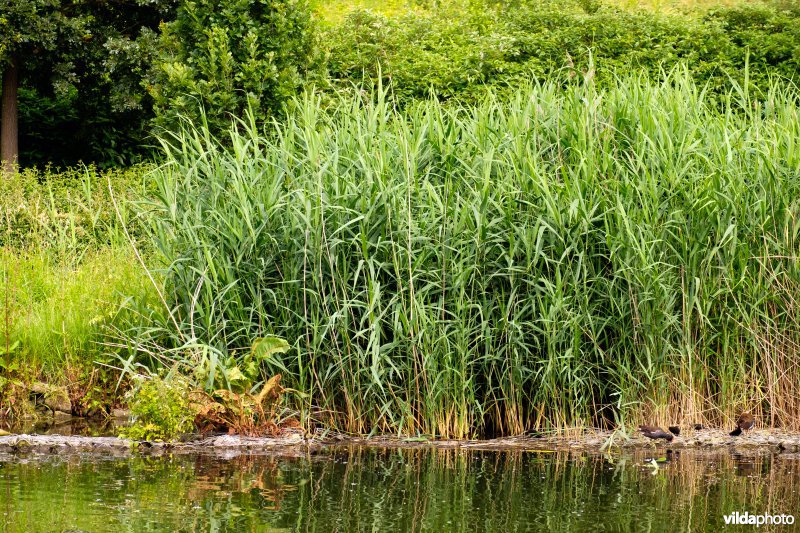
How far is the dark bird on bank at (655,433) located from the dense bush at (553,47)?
22.0 ft

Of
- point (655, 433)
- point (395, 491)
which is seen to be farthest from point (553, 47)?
point (395, 491)

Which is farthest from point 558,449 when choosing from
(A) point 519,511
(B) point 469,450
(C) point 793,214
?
(C) point 793,214

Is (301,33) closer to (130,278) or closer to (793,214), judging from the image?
(130,278)

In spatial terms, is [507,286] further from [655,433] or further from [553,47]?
[553,47]

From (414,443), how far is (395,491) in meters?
1.16

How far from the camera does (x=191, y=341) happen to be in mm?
6387

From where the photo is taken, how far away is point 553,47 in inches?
524

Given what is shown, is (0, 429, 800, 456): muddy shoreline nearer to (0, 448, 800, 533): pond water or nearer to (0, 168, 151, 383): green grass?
(0, 448, 800, 533): pond water

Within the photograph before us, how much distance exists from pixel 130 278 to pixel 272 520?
375 cm

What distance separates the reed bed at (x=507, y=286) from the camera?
647cm

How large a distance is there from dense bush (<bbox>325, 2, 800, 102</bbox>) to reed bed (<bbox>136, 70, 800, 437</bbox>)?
5.64 m

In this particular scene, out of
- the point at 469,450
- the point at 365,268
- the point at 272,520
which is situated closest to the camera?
the point at 272,520

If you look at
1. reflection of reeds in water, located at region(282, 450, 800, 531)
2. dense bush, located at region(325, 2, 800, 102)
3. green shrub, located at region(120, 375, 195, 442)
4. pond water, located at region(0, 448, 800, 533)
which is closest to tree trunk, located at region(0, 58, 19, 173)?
dense bush, located at region(325, 2, 800, 102)

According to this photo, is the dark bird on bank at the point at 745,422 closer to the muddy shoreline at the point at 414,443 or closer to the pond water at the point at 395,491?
the muddy shoreline at the point at 414,443
